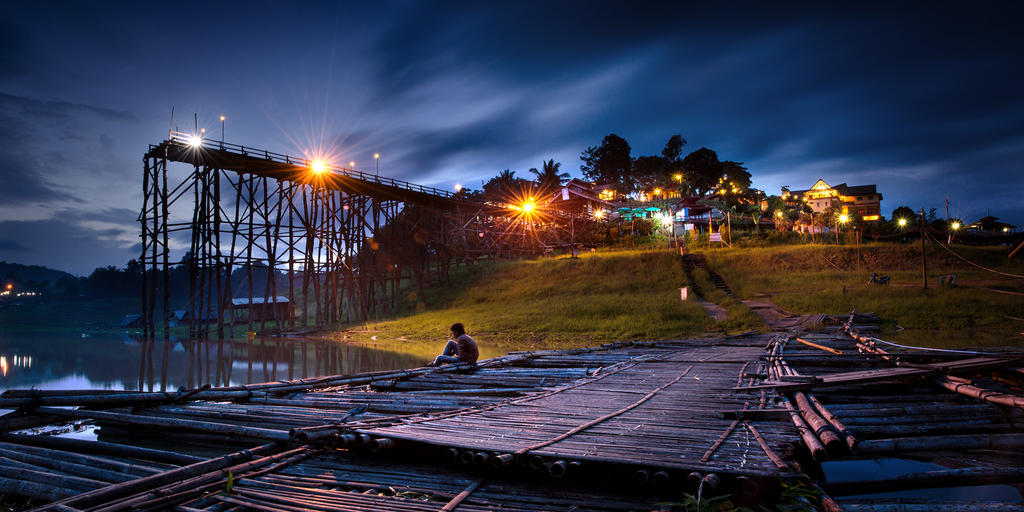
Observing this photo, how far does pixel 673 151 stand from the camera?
62.4m

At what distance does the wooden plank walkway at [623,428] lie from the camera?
11.2 ft

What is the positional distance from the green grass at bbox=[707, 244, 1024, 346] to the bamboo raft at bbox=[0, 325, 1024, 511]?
10409 mm

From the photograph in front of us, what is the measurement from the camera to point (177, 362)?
15.6 meters

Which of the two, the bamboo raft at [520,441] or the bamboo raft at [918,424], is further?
the bamboo raft at [918,424]

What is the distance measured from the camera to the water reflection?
39.1ft

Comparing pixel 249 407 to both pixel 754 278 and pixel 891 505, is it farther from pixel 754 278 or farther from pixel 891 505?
pixel 754 278

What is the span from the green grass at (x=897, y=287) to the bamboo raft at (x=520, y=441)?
410 inches

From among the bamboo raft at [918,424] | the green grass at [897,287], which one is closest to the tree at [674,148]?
the green grass at [897,287]

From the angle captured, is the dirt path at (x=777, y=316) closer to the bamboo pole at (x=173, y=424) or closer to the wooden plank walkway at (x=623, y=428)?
the wooden plank walkway at (x=623, y=428)

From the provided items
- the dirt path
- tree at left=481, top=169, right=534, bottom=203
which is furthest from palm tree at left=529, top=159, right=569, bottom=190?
the dirt path

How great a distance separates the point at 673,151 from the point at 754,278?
129 feet

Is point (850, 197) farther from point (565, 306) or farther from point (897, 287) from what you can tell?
point (565, 306)

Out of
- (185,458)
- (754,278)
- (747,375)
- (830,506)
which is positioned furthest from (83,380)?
(754,278)

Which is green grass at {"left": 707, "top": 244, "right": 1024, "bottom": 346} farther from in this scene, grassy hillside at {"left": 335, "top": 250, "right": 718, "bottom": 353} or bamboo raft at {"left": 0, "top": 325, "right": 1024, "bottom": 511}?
bamboo raft at {"left": 0, "top": 325, "right": 1024, "bottom": 511}
